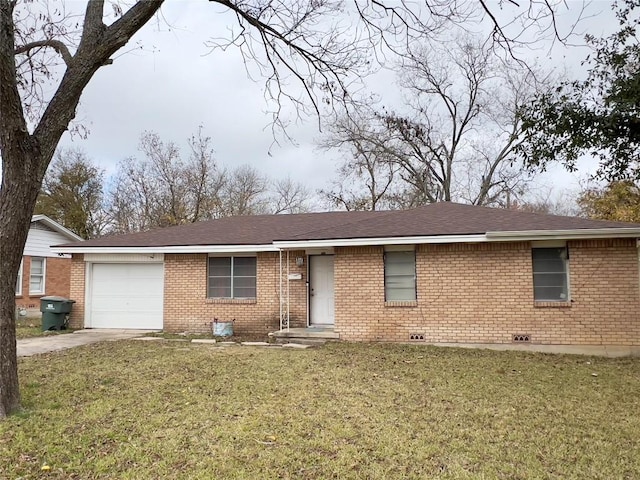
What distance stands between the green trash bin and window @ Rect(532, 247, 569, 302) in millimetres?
12515

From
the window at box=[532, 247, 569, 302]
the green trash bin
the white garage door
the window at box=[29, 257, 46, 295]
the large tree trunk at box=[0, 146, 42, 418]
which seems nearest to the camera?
the large tree trunk at box=[0, 146, 42, 418]

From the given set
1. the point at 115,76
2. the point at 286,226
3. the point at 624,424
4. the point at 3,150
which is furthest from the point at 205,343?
the point at 624,424

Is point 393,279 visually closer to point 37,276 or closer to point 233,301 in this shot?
point 233,301

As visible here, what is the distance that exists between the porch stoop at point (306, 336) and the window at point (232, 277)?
1.94 m

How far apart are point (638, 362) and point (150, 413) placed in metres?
→ 8.89

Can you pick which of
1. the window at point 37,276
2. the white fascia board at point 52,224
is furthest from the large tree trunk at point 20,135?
the window at point 37,276

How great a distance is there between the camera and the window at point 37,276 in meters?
20.1

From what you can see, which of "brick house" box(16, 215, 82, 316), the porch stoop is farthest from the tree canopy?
"brick house" box(16, 215, 82, 316)

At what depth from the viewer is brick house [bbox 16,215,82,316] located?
63.9 feet

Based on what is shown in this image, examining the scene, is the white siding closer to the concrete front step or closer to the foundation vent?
the concrete front step

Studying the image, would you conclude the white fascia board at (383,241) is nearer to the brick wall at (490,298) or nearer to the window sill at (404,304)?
the brick wall at (490,298)

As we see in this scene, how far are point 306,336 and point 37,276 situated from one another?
15.0m

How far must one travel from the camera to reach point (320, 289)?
1285 centimetres

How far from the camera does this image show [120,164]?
3419 cm
